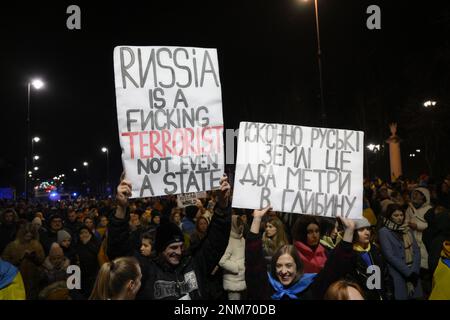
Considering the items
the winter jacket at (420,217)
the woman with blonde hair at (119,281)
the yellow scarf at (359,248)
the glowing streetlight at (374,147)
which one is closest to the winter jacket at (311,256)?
the yellow scarf at (359,248)

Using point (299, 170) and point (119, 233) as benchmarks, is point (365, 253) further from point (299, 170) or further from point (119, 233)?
point (119, 233)

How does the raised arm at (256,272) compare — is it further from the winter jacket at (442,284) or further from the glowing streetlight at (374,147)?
the glowing streetlight at (374,147)

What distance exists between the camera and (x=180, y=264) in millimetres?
3607

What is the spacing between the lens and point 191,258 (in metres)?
3.71

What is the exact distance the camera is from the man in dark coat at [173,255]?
341cm

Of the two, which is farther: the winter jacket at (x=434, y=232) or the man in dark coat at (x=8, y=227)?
the man in dark coat at (x=8, y=227)

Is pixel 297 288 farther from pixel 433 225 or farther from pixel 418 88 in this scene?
pixel 418 88

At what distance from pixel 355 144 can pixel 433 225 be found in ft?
12.7

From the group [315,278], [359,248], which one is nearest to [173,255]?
[315,278]

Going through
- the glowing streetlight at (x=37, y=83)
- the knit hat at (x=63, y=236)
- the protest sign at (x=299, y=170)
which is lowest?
the knit hat at (x=63, y=236)

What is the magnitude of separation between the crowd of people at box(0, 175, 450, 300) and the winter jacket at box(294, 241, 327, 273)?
0.01 meters

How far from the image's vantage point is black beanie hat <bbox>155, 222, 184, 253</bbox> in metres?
3.66
